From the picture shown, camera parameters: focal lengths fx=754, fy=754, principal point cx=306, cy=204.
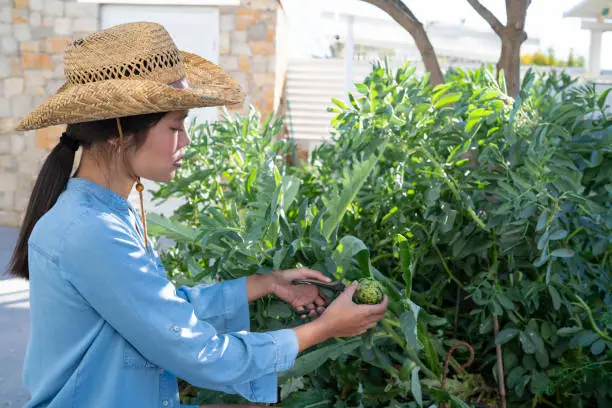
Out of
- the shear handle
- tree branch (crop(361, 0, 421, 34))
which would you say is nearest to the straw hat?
the shear handle

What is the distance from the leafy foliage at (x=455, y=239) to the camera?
1.81 metres

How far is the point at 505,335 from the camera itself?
1.97 m

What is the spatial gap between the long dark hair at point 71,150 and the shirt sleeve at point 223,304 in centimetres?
43

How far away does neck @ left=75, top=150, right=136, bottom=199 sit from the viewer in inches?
66.8

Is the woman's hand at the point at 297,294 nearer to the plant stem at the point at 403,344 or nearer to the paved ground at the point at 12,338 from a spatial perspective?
the plant stem at the point at 403,344

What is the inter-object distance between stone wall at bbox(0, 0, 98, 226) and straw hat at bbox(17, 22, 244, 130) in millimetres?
6471

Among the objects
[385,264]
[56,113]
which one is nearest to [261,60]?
[385,264]

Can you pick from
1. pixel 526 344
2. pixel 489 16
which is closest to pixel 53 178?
pixel 526 344

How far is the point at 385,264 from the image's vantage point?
2.33 m

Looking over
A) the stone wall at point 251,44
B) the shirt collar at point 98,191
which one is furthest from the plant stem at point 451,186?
the stone wall at point 251,44

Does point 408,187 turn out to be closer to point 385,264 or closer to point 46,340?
point 385,264

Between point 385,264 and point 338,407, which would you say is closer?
point 338,407

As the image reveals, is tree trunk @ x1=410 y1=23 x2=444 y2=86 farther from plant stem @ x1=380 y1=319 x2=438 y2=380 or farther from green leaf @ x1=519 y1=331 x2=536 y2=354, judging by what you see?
plant stem @ x1=380 y1=319 x2=438 y2=380

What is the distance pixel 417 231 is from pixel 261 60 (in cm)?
586
